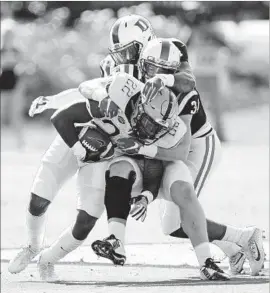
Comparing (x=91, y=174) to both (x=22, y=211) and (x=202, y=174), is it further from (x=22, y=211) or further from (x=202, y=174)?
(x=22, y=211)

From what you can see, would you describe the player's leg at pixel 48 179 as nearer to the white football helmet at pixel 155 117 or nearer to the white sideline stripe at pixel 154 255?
the white football helmet at pixel 155 117

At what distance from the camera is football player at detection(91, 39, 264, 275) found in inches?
254

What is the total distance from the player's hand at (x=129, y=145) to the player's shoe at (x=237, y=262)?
0.99m

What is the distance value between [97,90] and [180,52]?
501mm

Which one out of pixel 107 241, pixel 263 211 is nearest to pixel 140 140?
pixel 107 241

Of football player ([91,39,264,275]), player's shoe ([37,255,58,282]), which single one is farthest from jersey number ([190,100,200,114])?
player's shoe ([37,255,58,282])

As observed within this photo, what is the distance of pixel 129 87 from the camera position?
643 centimetres

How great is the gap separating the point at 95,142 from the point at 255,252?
3.87 ft

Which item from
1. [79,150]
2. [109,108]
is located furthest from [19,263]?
[109,108]

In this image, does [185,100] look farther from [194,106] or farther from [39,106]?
[39,106]

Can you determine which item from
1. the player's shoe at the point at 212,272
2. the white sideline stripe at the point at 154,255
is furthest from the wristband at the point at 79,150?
the white sideline stripe at the point at 154,255

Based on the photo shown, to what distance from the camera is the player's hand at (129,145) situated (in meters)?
6.44

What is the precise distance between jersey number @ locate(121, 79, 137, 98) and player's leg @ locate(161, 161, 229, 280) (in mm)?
475

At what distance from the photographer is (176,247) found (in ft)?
28.3
